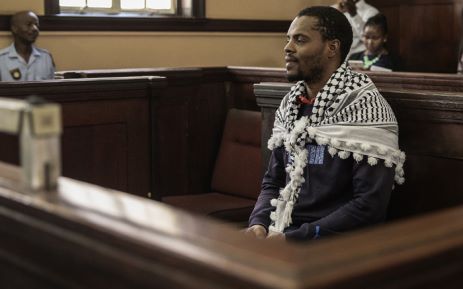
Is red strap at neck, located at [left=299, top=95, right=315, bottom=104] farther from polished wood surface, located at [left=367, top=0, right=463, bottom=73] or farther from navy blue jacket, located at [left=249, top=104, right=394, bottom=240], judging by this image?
polished wood surface, located at [left=367, top=0, right=463, bottom=73]

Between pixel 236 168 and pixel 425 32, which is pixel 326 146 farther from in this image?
pixel 425 32

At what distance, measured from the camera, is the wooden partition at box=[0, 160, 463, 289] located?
1.03 m

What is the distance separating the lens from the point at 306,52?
107 inches

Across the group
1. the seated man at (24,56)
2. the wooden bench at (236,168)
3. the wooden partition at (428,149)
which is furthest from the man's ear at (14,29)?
the wooden partition at (428,149)

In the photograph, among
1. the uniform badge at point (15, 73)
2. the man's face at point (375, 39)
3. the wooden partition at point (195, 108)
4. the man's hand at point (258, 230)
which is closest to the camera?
the man's hand at point (258, 230)

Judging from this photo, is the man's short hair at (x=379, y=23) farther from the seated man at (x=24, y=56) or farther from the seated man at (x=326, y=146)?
the seated man at (x=326, y=146)

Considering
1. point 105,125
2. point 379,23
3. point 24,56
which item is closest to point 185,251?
point 105,125

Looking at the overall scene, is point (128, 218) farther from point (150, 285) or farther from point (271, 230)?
point (271, 230)

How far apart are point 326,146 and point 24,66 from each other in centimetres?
351

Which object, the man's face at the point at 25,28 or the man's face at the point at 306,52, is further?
the man's face at the point at 25,28

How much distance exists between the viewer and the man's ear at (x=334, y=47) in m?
2.74

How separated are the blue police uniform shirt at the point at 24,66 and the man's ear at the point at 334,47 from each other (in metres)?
3.15

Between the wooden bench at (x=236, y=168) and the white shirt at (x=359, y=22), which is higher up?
the white shirt at (x=359, y=22)

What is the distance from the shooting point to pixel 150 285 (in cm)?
117
